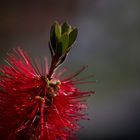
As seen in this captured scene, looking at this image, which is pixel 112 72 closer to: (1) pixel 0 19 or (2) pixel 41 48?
(2) pixel 41 48

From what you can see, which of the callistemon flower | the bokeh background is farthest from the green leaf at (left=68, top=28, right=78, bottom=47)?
the bokeh background

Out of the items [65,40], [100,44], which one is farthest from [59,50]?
[100,44]

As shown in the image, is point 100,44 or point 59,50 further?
point 100,44

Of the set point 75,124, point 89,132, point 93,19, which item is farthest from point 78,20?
point 75,124

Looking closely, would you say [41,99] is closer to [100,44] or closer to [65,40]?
[65,40]

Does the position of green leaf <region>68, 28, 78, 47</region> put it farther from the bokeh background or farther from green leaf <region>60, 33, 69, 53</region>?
the bokeh background

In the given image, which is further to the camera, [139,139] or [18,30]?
[18,30]
